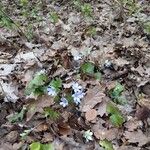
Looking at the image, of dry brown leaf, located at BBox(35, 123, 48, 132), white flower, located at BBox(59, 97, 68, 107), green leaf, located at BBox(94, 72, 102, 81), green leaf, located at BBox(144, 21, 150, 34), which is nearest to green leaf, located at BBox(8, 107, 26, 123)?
dry brown leaf, located at BBox(35, 123, 48, 132)

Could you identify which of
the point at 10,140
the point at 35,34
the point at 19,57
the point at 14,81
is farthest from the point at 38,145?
the point at 35,34

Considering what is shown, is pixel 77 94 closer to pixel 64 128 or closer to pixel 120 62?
pixel 64 128

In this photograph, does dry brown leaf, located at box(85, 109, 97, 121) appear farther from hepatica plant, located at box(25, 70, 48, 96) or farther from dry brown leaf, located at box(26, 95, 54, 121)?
hepatica plant, located at box(25, 70, 48, 96)

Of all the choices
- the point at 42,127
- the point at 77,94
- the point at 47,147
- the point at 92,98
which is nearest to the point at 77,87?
the point at 77,94

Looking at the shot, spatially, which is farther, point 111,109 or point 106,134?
point 111,109

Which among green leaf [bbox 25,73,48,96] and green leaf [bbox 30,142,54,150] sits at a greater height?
green leaf [bbox 30,142,54,150]

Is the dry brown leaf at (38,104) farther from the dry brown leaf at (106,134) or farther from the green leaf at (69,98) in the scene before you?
the dry brown leaf at (106,134)

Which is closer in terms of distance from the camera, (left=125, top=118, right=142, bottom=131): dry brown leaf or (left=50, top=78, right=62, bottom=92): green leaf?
(left=125, top=118, right=142, bottom=131): dry brown leaf
